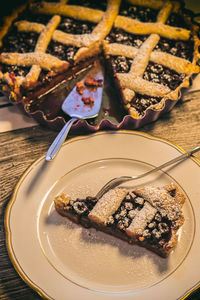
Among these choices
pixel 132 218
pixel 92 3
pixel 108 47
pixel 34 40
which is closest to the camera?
pixel 132 218

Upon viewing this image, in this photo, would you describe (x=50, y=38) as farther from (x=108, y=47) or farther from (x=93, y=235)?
(x=93, y=235)

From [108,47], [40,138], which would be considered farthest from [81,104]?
[108,47]

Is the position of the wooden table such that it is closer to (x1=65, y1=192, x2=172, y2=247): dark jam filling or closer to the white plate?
the white plate

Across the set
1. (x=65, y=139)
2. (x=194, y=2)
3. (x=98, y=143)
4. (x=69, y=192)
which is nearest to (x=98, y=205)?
(x=69, y=192)

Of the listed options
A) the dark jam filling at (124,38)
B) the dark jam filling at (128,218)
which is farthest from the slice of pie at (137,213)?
the dark jam filling at (124,38)

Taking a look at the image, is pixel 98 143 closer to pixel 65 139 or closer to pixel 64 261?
pixel 65 139

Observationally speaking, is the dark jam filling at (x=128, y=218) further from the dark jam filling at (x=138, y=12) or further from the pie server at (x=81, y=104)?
the dark jam filling at (x=138, y=12)
